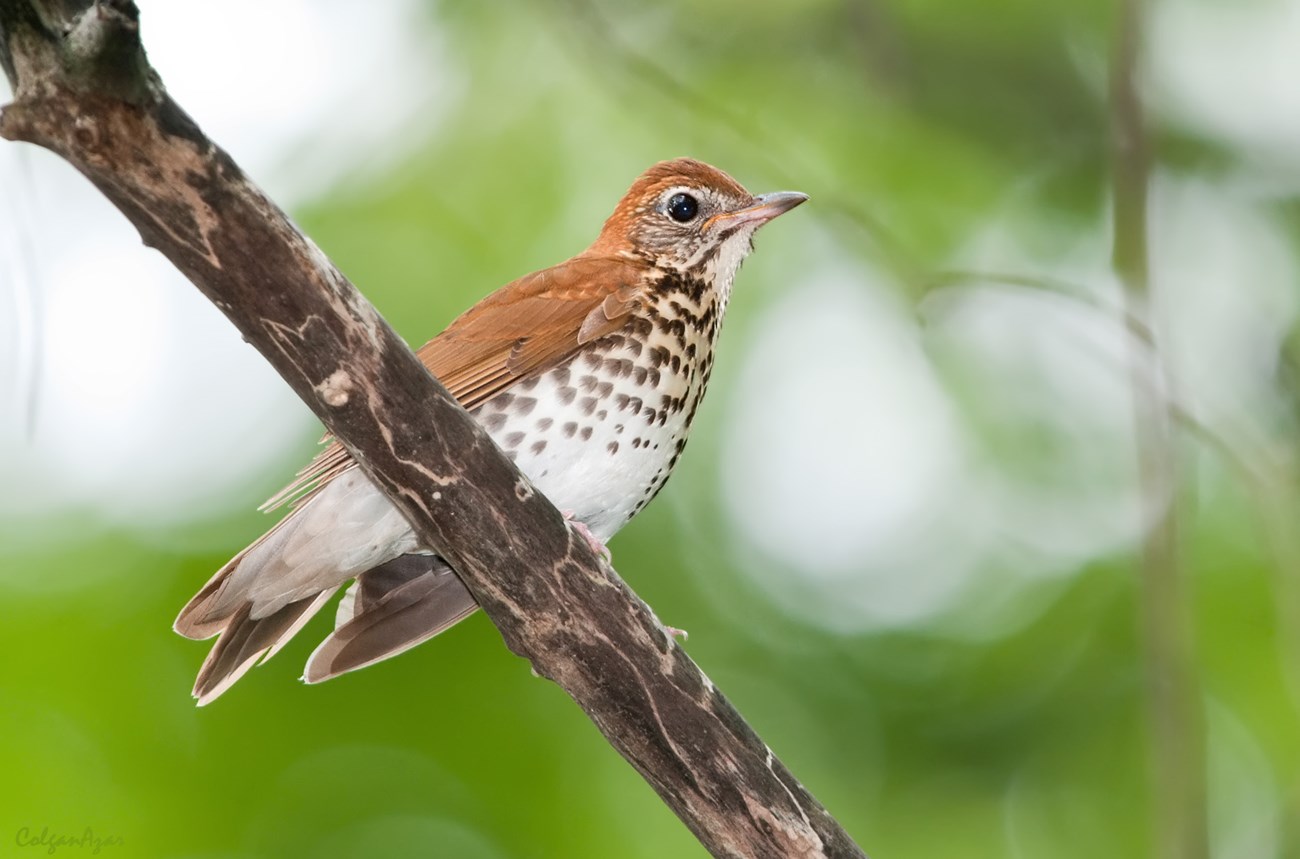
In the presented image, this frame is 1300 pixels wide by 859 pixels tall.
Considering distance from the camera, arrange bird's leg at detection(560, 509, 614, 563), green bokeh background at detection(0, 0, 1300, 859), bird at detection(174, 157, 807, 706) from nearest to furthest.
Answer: bird's leg at detection(560, 509, 614, 563) → bird at detection(174, 157, 807, 706) → green bokeh background at detection(0, 0, 1300, 859)

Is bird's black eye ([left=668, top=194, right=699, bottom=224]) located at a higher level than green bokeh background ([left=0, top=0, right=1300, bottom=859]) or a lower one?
higher

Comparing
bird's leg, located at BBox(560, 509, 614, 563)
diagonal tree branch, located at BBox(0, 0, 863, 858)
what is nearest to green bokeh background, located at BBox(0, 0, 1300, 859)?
bird's leg, located at BBox(560, 509, 614, 563)

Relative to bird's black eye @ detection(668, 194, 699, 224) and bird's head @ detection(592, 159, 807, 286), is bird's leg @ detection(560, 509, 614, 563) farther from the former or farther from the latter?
bird's black eye @ detection(668, 194, 699, 224)

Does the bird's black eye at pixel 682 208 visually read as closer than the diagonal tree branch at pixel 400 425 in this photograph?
No

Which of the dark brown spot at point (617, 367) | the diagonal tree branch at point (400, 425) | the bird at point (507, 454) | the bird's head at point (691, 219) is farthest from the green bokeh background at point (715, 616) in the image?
the diagonal tree branch at point (400, 425)

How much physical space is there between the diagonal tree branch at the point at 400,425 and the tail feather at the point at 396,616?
2.41ft

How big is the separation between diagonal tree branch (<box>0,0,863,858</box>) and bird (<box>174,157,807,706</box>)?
568 millimetres

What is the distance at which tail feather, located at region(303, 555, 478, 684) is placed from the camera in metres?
3.58

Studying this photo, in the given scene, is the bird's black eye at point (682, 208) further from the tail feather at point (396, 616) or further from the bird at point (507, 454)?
the tail feather at point (396, 616)

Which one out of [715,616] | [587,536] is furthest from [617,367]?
[715,616]

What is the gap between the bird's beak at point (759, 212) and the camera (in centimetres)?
424

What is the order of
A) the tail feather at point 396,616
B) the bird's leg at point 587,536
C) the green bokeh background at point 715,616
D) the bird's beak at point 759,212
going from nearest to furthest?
the bird's leg at point 587,536 < the tail feather at point 396,616 < the bird's beak at point 759,212 < the green bokeh background at point 715,616

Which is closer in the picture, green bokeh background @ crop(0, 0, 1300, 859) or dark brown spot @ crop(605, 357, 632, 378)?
dark brown spot @ crop(605, 357, 632, 378)

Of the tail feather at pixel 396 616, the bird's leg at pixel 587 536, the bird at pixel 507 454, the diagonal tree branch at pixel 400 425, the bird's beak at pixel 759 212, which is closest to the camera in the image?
the diagonal tree branch at pixel 400 425
